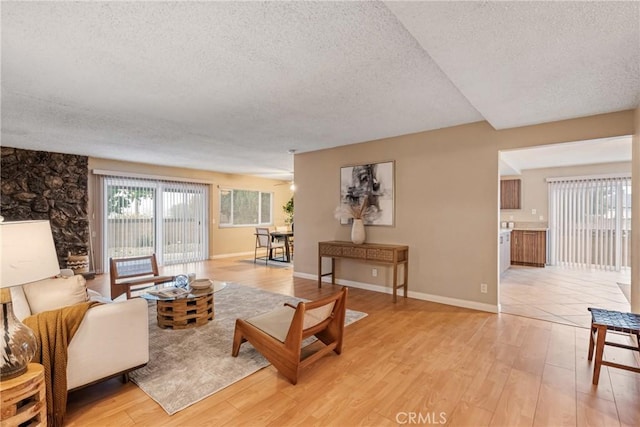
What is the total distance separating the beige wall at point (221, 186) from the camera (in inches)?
264

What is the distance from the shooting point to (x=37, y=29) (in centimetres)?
193

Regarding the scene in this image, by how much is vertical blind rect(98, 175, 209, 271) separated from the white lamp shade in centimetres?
602

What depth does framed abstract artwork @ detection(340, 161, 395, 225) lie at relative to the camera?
4.82m

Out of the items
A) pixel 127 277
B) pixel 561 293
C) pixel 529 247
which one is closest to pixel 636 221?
pixel 561 293

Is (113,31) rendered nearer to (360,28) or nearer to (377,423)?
(360,28)

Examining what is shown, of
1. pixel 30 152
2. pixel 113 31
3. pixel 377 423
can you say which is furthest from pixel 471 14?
pixel 30 152

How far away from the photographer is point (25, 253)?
1319 millimetres

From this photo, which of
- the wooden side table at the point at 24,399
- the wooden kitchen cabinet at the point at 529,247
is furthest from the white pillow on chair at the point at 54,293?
the wooden kitchen cabinet at the point at 529,247

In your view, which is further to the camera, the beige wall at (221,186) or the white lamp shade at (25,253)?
the beige wall at (221,186)

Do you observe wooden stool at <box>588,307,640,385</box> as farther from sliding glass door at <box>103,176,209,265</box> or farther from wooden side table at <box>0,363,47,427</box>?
sliding glass door at <box>103,176,209,265</box>

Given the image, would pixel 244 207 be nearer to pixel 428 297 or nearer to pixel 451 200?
pixel 428 297

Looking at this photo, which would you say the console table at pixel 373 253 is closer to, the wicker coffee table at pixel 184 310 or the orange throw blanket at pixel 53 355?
the wicker coffee table at pixel 184 310

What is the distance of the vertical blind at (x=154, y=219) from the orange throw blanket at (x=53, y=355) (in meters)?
5.57

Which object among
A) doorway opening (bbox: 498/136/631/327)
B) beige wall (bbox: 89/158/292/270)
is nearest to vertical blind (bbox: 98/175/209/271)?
beige wall (bbox: 89/158/292/270)
